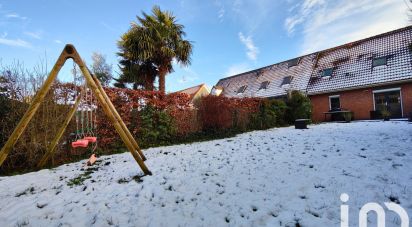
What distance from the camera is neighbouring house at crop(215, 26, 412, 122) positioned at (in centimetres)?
1362

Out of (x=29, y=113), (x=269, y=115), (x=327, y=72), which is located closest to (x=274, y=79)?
(x=327, y=72)

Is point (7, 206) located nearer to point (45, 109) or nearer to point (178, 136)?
point (45, 109)

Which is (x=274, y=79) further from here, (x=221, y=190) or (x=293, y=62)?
(x=221, y=190)

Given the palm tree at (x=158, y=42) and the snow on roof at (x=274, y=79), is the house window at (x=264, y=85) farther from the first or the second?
the palm tree at (x=158, y=42)

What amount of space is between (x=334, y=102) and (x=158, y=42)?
13866 millimetres

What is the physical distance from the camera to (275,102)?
1296cm

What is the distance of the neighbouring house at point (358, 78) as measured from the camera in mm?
13617

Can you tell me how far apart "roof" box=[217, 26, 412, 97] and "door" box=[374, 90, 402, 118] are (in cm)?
122

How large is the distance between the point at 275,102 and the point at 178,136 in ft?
23.2

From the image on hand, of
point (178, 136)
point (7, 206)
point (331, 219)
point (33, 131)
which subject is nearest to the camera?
point (331, 219)

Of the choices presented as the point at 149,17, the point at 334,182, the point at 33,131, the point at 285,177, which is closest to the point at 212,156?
the point at 285,177

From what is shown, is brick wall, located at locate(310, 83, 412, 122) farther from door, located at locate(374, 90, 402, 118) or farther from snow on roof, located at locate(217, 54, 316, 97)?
Answer: snow on roof, located at locate(217, 54, 316, 97)

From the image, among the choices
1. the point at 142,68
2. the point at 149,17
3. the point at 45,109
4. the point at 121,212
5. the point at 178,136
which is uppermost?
the point at 149,17

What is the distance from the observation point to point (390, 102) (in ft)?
46.1
